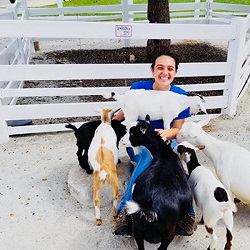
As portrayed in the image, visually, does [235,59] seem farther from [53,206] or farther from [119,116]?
[53,206]

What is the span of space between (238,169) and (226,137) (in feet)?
5.07

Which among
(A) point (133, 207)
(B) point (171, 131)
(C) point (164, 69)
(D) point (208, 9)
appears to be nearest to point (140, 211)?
(A) point (133, 207)

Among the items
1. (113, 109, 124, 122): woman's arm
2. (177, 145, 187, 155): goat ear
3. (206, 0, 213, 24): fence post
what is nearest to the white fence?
(113, 109, 124, 122): woman's arm

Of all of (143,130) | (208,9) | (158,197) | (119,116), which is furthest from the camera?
(208,9)

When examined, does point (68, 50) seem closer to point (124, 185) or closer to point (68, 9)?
point (68, 9)

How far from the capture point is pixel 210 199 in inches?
84.0

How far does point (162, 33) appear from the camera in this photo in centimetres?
363

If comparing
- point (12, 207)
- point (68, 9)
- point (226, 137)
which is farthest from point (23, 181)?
point (68, 9)

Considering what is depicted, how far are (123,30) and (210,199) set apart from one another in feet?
6.97

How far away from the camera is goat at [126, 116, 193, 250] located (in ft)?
6.35

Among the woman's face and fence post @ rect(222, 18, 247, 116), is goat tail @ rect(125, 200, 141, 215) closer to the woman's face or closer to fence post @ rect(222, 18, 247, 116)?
the woman's face

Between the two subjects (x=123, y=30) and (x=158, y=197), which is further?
(x=123, y=30)

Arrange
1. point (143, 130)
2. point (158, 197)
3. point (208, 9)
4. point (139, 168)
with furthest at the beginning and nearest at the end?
point (208, 9) → point (139, 168) → point (143, 130) → point (158, 197)

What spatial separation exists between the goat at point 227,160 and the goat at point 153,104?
0.63ft
